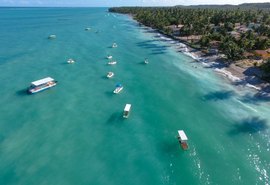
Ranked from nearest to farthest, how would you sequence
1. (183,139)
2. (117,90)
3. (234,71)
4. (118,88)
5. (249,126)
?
1. (183,139)
2. (249,126)
3. (117,90)
4. (118,88)
5. (234,71)

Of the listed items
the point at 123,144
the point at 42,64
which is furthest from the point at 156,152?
the point at 42,64

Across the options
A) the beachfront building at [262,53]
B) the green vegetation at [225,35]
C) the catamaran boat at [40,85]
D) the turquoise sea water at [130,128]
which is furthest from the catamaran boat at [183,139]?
the beachfront building at [262,53]

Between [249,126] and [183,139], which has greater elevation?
→ [183,139]

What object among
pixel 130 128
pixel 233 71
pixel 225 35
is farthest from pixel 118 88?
pixel 225 35

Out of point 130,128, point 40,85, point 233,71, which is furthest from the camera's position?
point 233,71

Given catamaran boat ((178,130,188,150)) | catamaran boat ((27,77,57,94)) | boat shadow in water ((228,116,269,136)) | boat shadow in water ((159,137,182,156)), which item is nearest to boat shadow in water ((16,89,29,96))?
catamaran boat ((27,77,57,94))

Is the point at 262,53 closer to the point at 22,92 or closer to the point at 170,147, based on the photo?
the point at 170,147

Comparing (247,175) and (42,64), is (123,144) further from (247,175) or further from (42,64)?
(42,64)

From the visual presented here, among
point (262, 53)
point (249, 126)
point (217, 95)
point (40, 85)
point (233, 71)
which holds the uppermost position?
point (262, 53)
